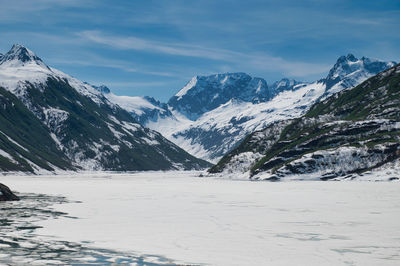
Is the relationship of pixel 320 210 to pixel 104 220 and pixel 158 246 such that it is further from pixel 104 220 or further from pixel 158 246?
pixel 158 246

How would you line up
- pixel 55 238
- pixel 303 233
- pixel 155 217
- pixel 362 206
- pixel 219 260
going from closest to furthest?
1. pixel 219 260
2. pixel 55 238
3. pixel 303 233
4. pixel 155 217
5. pixel 362 206

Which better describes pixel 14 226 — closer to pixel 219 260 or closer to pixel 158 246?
pixel 158 246

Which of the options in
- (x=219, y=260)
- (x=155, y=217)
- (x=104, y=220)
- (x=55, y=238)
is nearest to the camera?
(x=219, y=260)

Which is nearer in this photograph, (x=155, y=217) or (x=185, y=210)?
(x=155, y=217)

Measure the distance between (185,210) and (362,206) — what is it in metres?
27.6

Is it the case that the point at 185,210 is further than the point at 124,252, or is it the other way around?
the point at 185,210

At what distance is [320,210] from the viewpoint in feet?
217

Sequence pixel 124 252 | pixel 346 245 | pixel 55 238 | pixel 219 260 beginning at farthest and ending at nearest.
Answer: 1. pixel 55 238
2. pixel 346 245
3. pixel 124 252
4. pixel 219 260

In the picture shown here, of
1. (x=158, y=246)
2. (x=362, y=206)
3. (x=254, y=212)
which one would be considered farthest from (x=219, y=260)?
(x=362, y=206)

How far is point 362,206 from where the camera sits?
2798 inches

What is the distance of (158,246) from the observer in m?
37.8

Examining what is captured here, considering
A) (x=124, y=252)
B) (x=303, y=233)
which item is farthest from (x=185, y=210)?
(x=124, y=252)

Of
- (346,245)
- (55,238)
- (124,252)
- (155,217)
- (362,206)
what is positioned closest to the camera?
(124,252)

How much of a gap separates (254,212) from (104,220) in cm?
2116
